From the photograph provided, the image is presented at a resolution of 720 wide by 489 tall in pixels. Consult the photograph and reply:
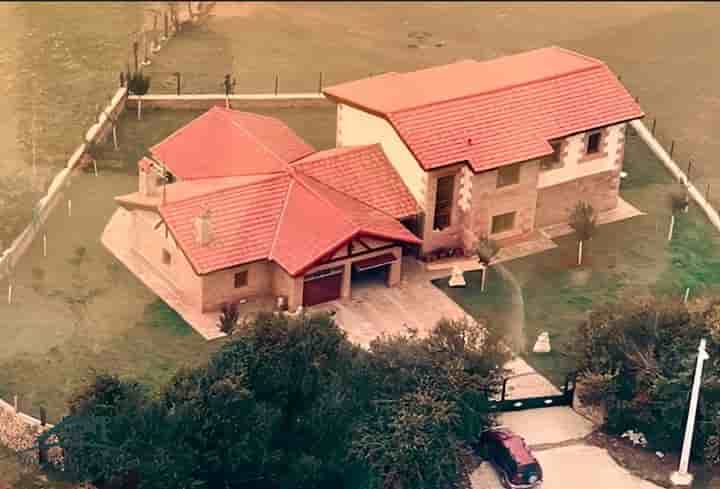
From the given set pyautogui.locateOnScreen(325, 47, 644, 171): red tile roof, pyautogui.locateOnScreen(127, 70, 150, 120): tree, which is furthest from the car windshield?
pyautogui.locateOnScreen(127, 70, 150, 120): tree

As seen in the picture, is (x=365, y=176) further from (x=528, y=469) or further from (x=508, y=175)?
(x=528, y=469)

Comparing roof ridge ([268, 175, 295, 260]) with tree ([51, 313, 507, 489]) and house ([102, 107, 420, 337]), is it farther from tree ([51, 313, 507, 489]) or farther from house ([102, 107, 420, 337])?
tree ([51, 313, 507, 489])

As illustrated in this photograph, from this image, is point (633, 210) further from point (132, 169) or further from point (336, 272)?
point (132, 169)

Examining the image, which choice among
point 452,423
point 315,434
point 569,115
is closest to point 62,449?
point 315,434

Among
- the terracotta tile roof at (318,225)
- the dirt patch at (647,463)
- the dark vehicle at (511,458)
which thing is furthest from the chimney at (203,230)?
the dirt patch at (647,463)

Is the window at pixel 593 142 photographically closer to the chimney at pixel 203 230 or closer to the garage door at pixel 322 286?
the garage door at pixel 322 286
